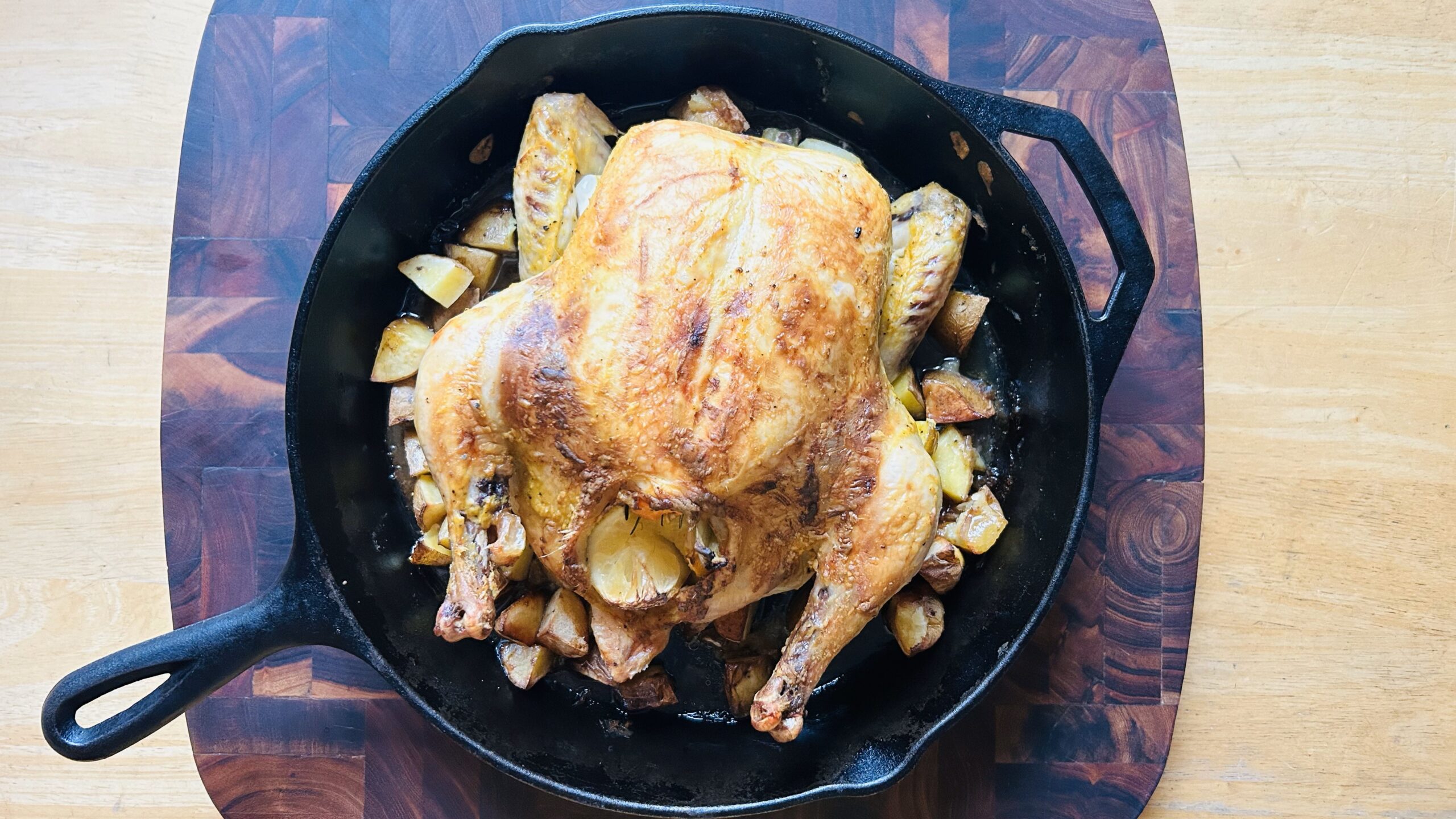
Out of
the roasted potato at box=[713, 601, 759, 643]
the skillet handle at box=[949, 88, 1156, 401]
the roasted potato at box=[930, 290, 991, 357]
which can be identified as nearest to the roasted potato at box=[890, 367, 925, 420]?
the roasted potato at box=[930, 290, 991, 357]

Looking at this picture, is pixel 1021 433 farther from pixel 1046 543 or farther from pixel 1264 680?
pixel 1264 680

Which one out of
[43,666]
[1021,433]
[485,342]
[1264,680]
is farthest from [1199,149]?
[43,666]

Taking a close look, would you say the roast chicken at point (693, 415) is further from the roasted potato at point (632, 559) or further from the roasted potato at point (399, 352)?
the roasted potato at point (399, 352)

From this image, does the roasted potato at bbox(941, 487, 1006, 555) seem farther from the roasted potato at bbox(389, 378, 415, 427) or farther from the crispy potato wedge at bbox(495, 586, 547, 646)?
the roasted potato at bbox(389, 378, 415, 427)

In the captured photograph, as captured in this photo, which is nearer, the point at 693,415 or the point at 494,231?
the point at 693,415

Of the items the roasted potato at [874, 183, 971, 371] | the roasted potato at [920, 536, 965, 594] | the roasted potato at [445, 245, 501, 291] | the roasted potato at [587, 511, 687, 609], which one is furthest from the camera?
the roasted potato at [445, 245, 501, 291]

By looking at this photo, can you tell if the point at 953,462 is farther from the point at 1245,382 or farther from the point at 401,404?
the point at 401,404

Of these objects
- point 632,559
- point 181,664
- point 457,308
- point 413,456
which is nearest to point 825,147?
Result: point 457,308
